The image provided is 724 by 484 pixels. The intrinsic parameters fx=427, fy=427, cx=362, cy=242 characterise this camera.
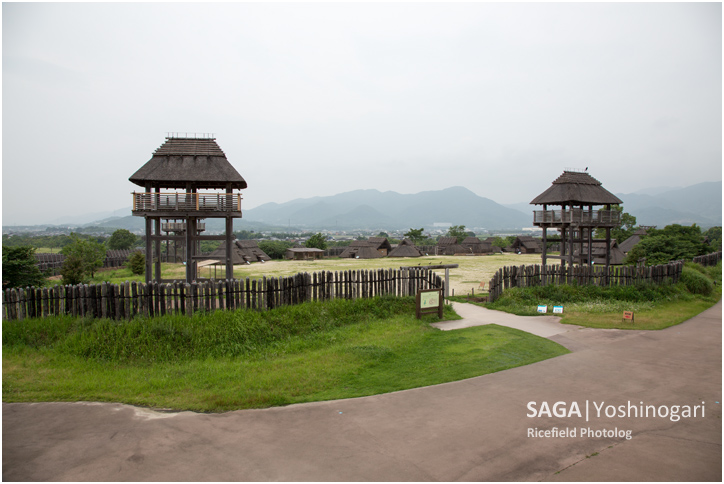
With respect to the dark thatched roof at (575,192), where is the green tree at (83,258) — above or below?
below

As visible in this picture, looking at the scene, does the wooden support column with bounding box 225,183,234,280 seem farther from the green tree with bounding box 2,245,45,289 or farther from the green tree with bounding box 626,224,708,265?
the green tree with bounding box 626,224,708,265

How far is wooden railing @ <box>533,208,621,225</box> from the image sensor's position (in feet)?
82.6

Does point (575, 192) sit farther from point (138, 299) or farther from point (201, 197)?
point (138, 299)

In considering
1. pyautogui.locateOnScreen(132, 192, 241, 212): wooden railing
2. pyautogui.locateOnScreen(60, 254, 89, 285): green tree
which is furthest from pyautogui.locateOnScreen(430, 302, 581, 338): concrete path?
pyautogui.locateOnScreen(60, 254, 89, 285): green tree

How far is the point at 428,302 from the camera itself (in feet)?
50.1

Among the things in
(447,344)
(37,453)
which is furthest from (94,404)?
(447,344)

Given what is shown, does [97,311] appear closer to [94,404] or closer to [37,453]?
[94,404]

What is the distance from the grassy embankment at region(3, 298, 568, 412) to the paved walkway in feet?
1.91

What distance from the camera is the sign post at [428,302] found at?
14984 mm

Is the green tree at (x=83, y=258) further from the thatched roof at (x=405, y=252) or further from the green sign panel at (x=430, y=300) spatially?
the thatched roof at (x=405, y=252)

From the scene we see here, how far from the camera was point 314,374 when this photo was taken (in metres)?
9.28

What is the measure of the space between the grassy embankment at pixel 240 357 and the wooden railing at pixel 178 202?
9.70m

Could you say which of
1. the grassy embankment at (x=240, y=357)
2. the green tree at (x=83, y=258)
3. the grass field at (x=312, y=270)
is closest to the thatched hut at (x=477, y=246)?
Answer: the grass field at (x=312, y=270)

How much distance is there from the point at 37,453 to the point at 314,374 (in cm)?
481
